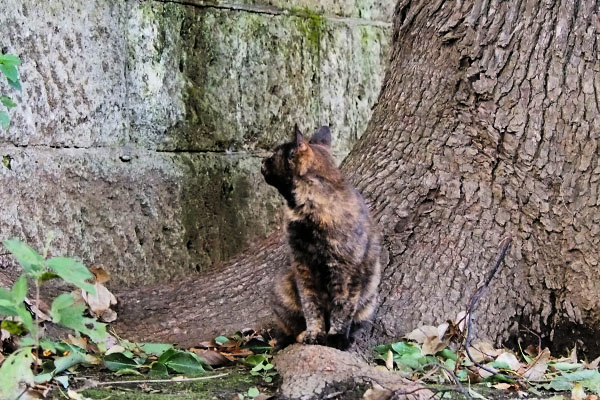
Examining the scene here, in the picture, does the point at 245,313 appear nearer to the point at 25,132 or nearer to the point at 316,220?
the point at 316,220

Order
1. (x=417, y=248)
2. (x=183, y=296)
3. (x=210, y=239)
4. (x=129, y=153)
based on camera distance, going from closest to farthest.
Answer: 1. (x=417, y=248)
2. (x=183, y=296)
3. (x=129, y=153)
4. (x=210, y=239)

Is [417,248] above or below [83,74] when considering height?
below

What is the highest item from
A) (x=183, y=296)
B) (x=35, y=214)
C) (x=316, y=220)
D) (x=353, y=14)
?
(x=353, y=14)

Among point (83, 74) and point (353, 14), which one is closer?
point (83, 74)

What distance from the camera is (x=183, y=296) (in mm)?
4164

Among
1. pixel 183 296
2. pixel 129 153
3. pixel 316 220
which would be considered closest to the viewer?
pixel 316 220

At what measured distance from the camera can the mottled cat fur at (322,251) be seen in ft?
11.3

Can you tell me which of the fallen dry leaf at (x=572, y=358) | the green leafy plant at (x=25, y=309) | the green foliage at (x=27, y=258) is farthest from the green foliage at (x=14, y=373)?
the fallen dry leaf at (x=572, y=358)

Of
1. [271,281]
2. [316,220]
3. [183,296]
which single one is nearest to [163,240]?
[183,296]

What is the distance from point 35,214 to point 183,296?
2.83ft

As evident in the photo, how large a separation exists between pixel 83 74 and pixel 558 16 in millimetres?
2405

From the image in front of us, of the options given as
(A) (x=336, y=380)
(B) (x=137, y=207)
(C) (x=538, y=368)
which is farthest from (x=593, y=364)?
(B) (x=137, y=207)

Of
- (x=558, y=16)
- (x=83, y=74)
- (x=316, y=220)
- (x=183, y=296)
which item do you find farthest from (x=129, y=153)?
(x=558, y=16)

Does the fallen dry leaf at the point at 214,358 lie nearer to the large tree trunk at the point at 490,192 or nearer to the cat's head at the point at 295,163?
the large tree trunk at the point at 490,192
